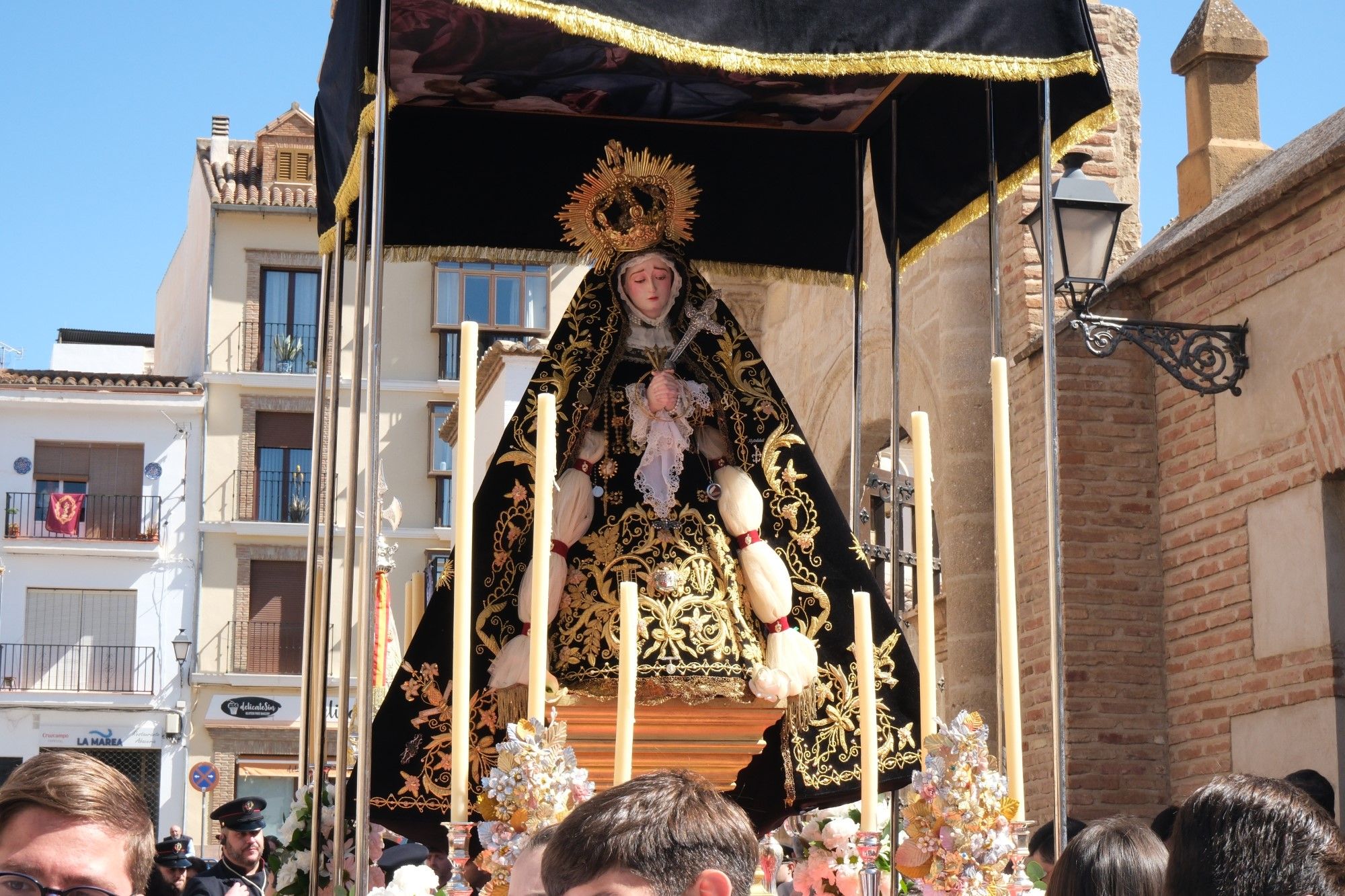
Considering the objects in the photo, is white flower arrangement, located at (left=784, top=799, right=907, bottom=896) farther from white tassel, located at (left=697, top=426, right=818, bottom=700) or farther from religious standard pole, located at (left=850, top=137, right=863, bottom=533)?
religious standard pole, located at (left=850, top=137, right=863, bottom=533)

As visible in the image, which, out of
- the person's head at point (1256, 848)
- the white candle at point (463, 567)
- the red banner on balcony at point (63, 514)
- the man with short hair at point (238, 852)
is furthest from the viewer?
the red banner on balcony at point (63, 514)

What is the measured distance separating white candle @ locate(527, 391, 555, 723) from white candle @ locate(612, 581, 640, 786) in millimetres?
168

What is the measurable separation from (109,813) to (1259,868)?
1287 mm

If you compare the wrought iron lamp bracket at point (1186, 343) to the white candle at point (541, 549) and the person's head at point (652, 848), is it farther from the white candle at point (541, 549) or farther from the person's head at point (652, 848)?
the person's head at point (652, 848)

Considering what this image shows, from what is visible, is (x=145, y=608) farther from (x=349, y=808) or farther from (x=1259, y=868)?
(x=1259, y=868)

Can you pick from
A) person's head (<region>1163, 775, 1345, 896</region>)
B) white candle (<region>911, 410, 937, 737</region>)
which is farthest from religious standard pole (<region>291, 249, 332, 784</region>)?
person's head (<region>1163, 775, 1345, 896</region>)

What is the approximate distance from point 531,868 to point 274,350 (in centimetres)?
2488

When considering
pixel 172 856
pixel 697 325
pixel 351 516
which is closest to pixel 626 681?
pixel 351 516

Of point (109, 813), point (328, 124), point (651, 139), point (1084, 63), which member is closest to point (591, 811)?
point (109, 813)

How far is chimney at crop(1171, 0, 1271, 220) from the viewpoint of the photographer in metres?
9.48

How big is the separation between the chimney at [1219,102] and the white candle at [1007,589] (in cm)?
561

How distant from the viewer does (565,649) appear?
4668 millimetres

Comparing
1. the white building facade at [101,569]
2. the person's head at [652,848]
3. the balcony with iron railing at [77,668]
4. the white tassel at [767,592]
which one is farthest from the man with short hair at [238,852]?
the balcony with iron railing at [77,668]

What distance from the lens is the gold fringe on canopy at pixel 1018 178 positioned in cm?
486
